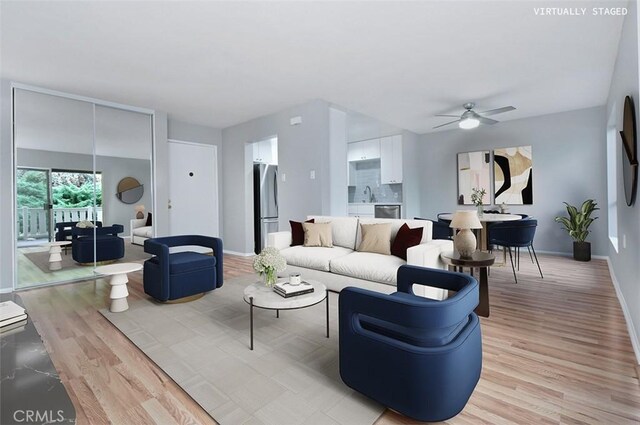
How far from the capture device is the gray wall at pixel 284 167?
4707 mm

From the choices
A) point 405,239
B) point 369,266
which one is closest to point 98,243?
point 369,266

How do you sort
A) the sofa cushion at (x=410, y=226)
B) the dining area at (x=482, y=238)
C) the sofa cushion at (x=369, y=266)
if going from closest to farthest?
the dining area at (x=482, y=238)
the sofa cushion at (x=369, y=266)
the sofa cushion at (x=410, y=226)

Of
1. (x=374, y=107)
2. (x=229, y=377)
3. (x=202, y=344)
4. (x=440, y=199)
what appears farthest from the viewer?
(x=440, y=199)

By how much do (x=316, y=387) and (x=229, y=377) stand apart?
56 centimetres

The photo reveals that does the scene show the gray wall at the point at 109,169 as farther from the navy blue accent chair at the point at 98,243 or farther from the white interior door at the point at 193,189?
the white interior door at the point at 193,189

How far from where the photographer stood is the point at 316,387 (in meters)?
1.77

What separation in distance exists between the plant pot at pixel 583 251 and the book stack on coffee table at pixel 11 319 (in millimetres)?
6854

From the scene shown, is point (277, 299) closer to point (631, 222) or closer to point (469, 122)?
point (631, 222)

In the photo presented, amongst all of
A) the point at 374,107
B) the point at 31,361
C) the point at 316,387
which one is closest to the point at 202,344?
the point at 316,387

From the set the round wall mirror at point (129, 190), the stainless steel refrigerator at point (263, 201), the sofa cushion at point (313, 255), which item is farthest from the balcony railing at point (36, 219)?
the sofa cushion at point (313, 255)

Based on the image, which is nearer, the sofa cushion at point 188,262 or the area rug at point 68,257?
the sofa cushion at point 188,262

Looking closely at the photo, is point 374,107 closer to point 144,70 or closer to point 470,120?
point 470,120

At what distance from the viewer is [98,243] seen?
4469mm

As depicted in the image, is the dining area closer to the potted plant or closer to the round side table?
the round side table
